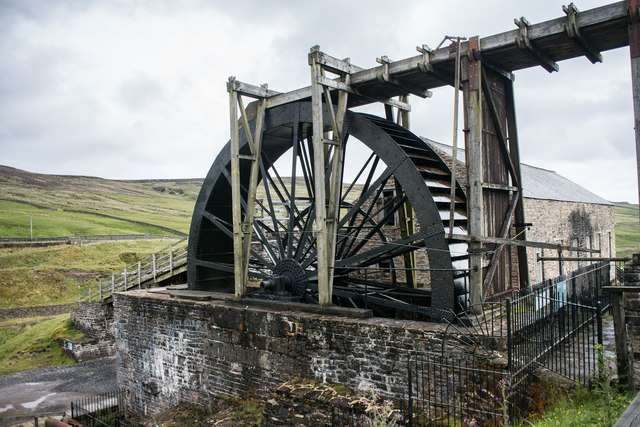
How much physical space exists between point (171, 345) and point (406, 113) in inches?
264

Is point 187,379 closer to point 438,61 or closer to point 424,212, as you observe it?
point 424,212

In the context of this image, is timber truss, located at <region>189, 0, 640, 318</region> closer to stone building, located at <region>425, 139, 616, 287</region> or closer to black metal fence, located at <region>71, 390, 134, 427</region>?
stone building, located at <region>425, 139, 616, 287</region>

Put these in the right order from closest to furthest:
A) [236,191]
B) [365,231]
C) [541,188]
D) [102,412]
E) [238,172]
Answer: [236,191] < [238,172] < [102,412] < [365,231] < [541,188]

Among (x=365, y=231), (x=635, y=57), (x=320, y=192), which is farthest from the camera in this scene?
(x=365, y=231)

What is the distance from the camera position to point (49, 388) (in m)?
13.1

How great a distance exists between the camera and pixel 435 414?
5703 millimetres

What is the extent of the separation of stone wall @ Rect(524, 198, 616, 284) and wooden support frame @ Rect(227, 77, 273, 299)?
775 cm

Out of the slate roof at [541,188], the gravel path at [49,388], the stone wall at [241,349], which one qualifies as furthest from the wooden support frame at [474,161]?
the gravel path at [49,388]

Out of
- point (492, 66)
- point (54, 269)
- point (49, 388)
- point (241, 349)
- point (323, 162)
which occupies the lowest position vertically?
point (49, 388)

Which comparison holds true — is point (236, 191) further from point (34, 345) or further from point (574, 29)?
point (34, 345)

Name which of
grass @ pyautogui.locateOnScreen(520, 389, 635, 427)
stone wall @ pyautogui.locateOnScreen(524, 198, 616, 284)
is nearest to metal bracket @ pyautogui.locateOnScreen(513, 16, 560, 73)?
grass @ pyautogui.locateOnScreen(520, 389, 635, 427)

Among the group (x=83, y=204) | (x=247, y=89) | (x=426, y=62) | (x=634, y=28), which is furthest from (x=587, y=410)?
(x=83, y=204)

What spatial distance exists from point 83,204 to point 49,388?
59.6 m

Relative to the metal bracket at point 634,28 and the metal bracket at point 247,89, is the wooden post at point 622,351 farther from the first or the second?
the metal bracket at point 247,89
